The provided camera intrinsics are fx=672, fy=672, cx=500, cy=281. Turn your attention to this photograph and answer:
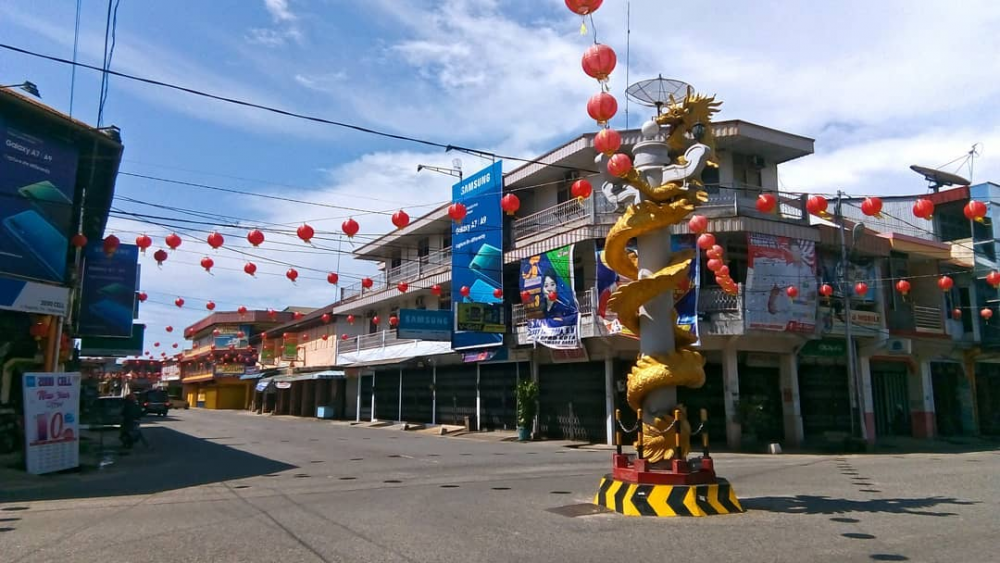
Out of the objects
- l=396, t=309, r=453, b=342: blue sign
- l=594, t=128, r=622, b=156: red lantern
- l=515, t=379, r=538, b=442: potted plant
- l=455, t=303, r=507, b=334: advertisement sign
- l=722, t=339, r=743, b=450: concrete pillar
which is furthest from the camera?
l=396, t=309, r=453, b=342: blue sign

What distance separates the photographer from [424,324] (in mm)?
27078

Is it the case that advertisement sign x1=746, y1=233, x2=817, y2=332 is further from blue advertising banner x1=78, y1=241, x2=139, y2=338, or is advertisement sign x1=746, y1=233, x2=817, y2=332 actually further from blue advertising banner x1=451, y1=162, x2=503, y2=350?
blue advertising banner x1=78, y1=241, x2=139, y2=338

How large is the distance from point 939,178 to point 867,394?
12549 mm

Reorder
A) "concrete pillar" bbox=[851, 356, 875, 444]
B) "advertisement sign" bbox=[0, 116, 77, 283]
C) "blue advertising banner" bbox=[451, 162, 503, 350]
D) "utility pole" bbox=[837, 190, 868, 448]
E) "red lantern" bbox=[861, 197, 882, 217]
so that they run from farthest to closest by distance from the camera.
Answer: "blue advertising banner" bbox=[451, 162, 503, 350] → "concrete pillar" bbox=[851, 356, 875, 444] → "utility pole" bbox=[837, 190, 868, 448] → "advertisement sign" bbox=[0, 116, 77, 283] → "red lantern" bbox=[861, 197, 882, 217]

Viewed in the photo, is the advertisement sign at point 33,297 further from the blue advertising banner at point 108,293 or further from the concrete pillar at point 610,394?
the concrete pillar at point 610,394

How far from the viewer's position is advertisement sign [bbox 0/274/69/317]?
15.2m

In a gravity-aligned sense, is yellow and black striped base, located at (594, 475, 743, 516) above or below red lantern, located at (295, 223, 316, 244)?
below

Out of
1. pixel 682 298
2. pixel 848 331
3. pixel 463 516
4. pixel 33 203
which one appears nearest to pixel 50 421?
pixel 33 203

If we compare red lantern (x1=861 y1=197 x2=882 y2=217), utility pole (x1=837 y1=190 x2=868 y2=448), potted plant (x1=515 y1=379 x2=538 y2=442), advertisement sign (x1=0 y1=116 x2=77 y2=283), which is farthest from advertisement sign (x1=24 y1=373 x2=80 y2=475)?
utility pole (x1=837 y1=190 x2=868 y2=448)

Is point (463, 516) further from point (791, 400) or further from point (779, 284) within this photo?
point (791, 400)

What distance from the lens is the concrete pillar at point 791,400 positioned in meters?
22.2

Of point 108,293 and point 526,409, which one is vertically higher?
point 108,293

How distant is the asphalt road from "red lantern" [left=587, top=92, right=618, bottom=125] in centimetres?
553

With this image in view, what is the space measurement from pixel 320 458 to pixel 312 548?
11283mm
